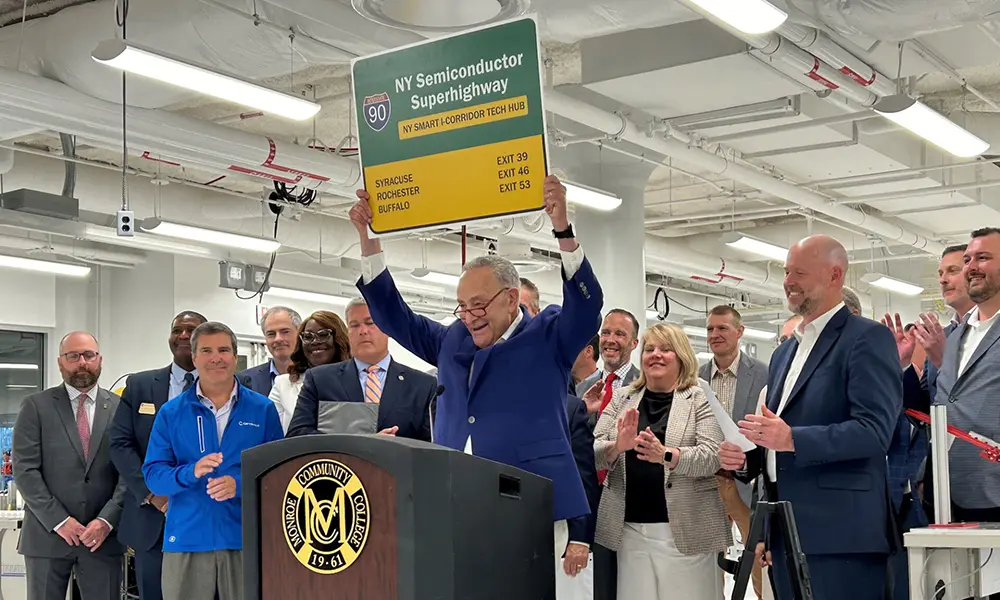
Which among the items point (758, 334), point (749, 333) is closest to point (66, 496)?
point (749, 333)

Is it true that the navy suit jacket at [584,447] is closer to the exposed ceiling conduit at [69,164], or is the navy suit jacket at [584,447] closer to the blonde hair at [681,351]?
the blonde hair at [681,351]

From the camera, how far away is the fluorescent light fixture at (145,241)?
10711 millimetres

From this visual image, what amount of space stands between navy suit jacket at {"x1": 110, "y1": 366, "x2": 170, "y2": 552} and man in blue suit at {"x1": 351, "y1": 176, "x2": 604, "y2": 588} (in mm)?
1935

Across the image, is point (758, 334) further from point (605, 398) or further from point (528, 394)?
point (528, 394)

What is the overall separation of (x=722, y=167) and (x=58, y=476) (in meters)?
6.16

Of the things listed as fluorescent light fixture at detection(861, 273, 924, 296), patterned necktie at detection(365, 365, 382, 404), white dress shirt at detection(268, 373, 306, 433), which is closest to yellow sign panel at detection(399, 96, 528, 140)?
patterned necktie at detection(365, 365, 382, 404)

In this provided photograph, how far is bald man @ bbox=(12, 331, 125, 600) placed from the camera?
4.79m

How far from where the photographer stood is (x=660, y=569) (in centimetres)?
354

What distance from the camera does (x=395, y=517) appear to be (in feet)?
5.36

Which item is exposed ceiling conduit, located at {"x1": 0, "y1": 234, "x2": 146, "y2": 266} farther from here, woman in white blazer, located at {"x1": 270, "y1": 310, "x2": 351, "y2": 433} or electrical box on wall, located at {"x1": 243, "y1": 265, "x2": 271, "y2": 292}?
woman in white blazer, located at {"x1": 270, "y1": 310, "x2": 351, "y2": 433}

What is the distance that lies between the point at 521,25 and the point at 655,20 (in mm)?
3095

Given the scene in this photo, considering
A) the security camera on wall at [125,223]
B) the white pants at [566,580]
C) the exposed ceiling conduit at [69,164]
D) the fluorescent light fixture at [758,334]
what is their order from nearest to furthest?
the white pants at [566,580], the security camera on wall at [125,223], the exposed ceiling conduit at [69,164], the fluorescent light fixture at [758,334]

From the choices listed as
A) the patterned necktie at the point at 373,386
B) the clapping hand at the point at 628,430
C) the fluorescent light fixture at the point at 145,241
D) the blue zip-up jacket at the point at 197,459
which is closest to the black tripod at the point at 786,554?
the clapping hand at the point at 628,430

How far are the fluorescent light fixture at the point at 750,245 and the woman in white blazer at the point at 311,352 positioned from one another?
21.1 feet
